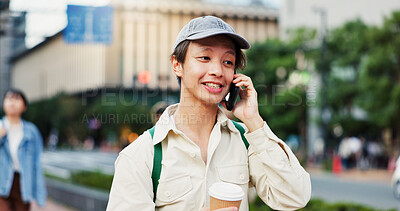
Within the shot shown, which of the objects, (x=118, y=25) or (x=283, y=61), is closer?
(x=283, y=61)

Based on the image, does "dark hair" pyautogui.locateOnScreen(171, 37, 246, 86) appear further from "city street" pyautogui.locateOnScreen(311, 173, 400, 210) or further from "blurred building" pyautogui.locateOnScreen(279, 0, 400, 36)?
"blurred building" pyautogui.locateOnScreen(279, 0, 400, 36)

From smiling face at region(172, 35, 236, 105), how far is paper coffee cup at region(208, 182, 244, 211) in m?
0.43

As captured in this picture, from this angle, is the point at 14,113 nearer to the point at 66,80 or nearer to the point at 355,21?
the point at 355,21

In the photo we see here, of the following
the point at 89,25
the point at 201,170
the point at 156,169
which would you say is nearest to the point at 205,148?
the point at 201,170

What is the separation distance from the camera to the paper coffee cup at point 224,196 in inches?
72.5

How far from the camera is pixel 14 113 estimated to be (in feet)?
17.3

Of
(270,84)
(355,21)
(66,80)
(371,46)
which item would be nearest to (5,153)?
(371,46)

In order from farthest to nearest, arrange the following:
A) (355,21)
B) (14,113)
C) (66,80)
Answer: (66,80), (355,21), (14,113)

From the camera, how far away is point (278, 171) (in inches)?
83.0

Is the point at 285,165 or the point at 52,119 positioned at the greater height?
the point at 285,165

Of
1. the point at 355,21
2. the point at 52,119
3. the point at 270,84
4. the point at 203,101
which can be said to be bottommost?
the point at 52,119

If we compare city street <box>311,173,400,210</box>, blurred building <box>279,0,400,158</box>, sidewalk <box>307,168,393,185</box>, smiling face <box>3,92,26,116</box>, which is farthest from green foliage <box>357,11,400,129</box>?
smiling face <box>3,92,26,116</box>

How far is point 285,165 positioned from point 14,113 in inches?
154

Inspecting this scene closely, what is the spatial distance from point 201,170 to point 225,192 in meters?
0.25
